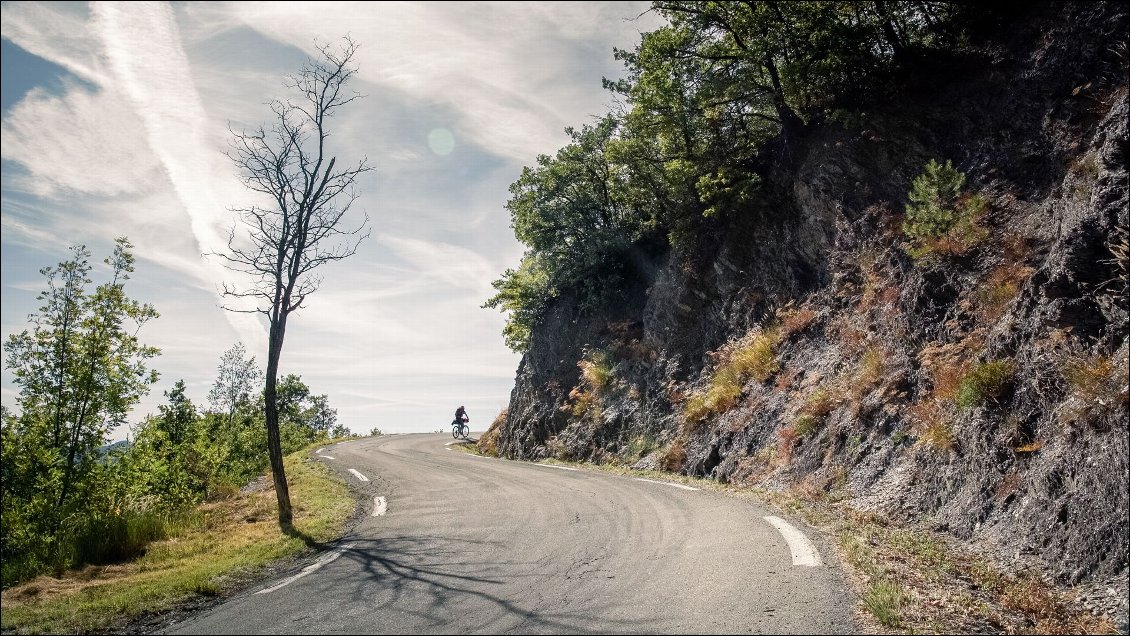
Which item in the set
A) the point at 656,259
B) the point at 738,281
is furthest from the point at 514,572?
the point at 656,259

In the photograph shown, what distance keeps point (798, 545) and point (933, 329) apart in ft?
20.3

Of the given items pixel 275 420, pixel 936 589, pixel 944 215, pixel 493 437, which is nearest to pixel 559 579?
pixel 936 589

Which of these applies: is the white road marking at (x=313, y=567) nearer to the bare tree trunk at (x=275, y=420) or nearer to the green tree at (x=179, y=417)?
the bare tree trunk at (x=275, y=420)

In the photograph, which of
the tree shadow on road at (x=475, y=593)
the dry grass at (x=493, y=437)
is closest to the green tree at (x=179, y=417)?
the dry grass at (x=493, y=437)

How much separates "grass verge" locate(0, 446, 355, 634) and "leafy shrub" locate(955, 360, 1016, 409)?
30.0ft

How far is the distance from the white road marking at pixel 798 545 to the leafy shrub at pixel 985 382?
299 centimetres

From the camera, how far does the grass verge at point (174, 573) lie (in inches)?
196

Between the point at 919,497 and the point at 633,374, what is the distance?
13.4 metres

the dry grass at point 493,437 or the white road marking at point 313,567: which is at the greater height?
the dry grass at point 493,437

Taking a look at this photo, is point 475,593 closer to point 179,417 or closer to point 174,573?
point 174,573

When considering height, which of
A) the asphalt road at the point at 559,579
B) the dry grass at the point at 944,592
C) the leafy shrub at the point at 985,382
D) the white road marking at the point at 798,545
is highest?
the leafy shrub at the point at 985,382

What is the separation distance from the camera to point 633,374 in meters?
20.5

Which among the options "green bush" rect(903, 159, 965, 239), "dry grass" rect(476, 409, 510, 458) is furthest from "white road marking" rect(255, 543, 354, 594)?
"dry grass" rect(476, 409, 510, 458)

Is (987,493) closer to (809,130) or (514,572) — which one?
(514,572)
